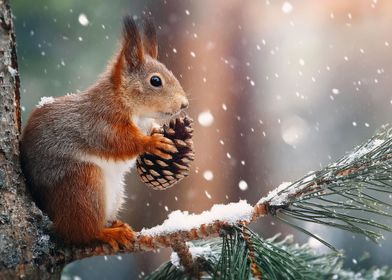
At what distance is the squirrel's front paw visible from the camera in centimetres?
69

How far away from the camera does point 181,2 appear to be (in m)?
2.81

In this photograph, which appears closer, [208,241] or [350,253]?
[208,241]

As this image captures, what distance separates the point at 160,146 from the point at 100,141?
0.09m

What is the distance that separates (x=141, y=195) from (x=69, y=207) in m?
1.86

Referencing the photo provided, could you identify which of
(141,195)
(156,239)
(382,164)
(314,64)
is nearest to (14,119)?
(156,239)

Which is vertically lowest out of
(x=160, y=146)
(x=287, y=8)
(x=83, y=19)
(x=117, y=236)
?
(x=117, y=236)

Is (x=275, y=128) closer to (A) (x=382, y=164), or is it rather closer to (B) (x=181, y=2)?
(B) (x=181, y=2)

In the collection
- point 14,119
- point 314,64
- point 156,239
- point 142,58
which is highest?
point 314,64

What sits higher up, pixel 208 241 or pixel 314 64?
Answer: pixel 314 64

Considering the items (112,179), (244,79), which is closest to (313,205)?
(112,179)

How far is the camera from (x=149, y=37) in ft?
2.96

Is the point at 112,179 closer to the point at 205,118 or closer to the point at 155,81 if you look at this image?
the point at 155,81

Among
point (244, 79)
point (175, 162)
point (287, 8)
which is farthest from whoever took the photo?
point (287, 8)

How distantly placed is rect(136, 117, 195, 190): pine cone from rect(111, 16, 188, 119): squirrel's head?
6.4 inches
